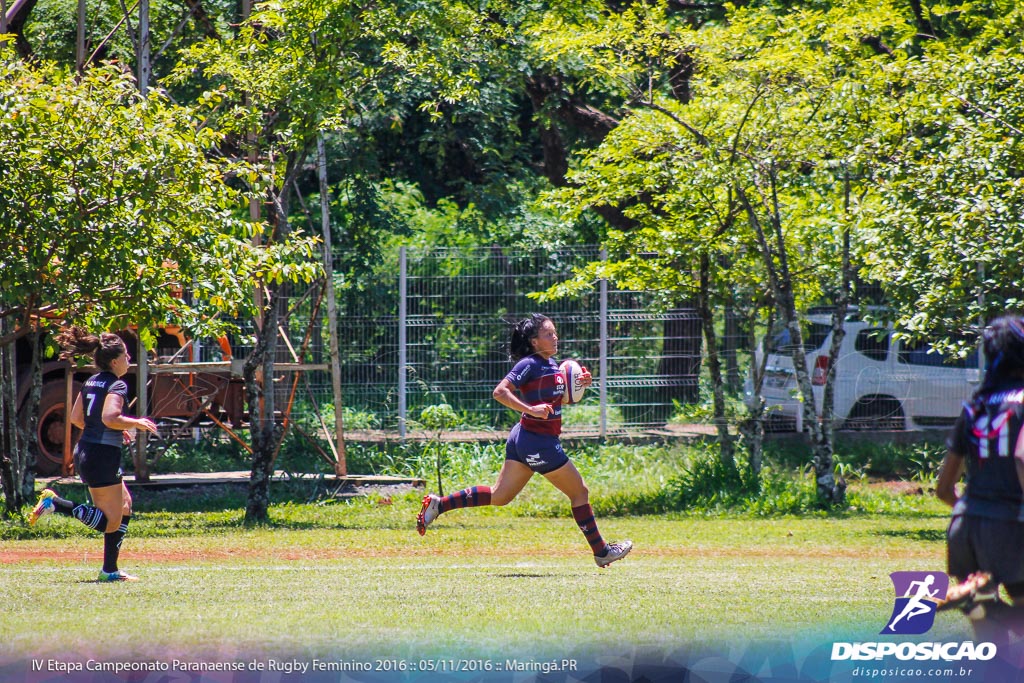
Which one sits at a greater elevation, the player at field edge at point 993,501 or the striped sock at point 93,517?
the player at field edge at point 993,501

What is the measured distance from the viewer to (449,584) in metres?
8.09

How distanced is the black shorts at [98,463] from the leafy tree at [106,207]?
8.54 feet

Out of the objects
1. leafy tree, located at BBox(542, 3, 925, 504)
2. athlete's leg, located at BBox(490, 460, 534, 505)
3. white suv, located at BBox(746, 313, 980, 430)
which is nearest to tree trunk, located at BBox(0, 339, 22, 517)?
athlete's leg, located at BBox(490, 460, 534, 505)

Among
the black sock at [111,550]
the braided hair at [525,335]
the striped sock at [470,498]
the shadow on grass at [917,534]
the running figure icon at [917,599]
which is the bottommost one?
the shadow on grass at [917,534]

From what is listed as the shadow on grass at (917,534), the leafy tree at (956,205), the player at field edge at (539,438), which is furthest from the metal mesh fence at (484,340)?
the player at field edge at (539,438)

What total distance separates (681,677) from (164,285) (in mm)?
7346

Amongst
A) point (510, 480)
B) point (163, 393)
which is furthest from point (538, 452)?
point (163, 393)

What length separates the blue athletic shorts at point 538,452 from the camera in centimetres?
841

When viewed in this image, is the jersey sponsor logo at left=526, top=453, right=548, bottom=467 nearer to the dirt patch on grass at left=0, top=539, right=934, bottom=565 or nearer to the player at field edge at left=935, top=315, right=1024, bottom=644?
the dirt patch on grass at left=0, top=539, right=934, bottom=565

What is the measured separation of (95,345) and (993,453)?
7.42m

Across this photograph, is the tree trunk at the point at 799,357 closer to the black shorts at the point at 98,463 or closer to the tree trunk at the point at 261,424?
the tree trunk at the point at 261,424

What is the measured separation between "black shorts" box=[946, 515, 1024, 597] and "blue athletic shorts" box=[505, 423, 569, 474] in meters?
3.63

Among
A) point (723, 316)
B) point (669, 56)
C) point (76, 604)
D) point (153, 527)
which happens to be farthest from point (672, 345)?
point (76, 604)

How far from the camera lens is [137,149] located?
34.2 ft
